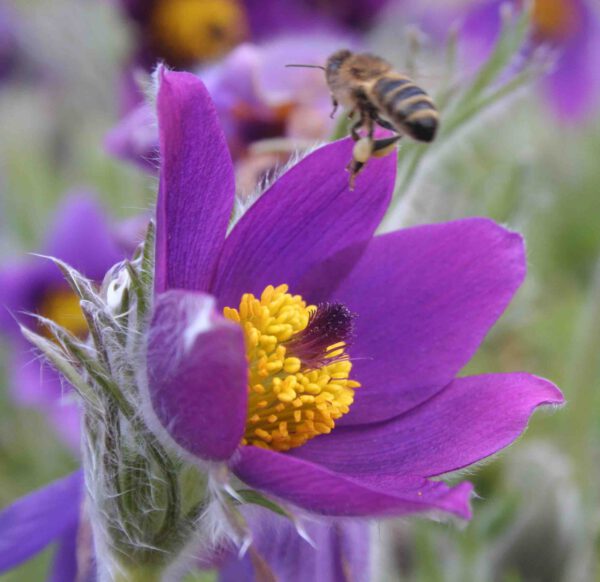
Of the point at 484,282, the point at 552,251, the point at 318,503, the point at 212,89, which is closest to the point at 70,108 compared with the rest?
the point at 552,251

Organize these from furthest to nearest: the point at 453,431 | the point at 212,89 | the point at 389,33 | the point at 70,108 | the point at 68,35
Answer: the point at 70,108 < the point at 68,35 < the point at 389,33 < the point at 212,89 < the point at 453,431

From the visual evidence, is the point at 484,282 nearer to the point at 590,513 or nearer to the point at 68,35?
the point at 590,513

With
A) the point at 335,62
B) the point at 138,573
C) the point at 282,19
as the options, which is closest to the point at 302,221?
the point at 335,62

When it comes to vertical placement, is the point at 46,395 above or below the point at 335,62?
below

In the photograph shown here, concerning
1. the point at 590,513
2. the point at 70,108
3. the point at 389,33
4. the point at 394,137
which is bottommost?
the point at 70,108

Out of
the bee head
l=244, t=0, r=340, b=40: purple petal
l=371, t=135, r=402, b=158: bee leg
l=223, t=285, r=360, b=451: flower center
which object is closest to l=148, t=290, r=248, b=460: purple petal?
l=223, t=285, r=360, b=451: flower center

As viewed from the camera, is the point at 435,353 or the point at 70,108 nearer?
the point at 435,353

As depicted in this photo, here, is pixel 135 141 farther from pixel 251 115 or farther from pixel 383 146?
pixel 383 146

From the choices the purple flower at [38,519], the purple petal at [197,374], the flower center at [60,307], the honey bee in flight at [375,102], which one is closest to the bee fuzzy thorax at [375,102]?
the honey bee in flight at [375,102]

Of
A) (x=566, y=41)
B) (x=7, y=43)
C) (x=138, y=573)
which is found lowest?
(x=7, y=43)
